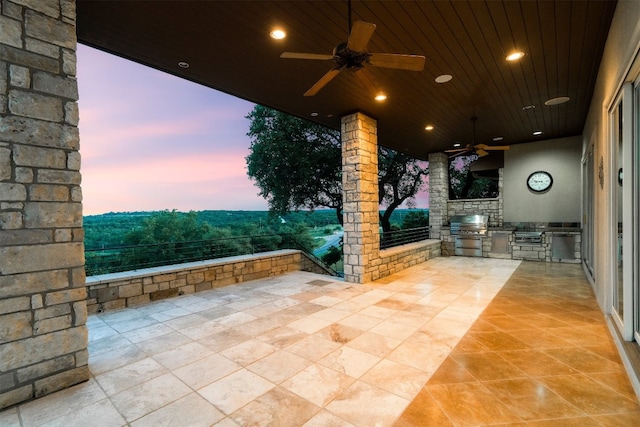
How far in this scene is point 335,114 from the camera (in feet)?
16.6

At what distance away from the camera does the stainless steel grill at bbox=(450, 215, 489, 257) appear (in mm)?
7691

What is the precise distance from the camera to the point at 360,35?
2006 millimetres

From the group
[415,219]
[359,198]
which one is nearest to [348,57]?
[359,198]

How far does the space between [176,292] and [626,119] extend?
5.61 m

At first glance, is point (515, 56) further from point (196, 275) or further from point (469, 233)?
point (469, 233)

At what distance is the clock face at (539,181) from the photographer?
7242 mm

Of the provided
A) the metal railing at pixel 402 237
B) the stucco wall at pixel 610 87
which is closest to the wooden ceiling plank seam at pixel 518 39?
the stucco wall at pixel 610 87

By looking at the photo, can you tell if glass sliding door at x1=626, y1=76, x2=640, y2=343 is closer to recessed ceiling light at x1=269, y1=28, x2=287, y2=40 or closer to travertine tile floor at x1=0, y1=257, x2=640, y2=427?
travertine tile floor at x1=0, y1=257, x2=640, y2=427

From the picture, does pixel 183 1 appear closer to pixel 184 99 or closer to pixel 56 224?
pixel 56 224

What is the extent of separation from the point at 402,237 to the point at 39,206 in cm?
746

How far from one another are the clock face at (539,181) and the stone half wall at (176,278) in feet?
21.8

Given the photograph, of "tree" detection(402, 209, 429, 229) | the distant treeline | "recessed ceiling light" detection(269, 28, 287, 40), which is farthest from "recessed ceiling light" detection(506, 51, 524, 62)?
"tree" detection(402, 209, 429, 229)

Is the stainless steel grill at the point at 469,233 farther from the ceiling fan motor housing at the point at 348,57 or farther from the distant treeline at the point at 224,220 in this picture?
the ceiling fan motor housing at the point at 348,57

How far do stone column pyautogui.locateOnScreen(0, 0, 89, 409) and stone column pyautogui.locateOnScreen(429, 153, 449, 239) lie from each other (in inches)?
322
